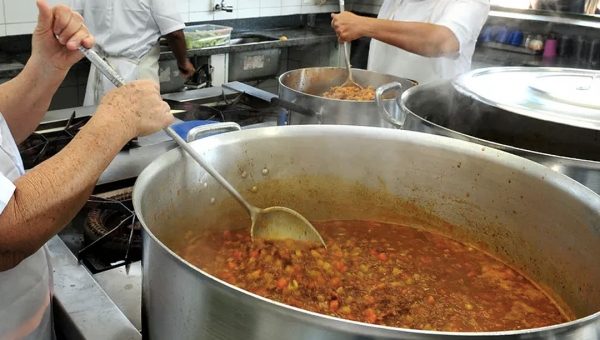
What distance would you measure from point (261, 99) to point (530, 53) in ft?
7.89

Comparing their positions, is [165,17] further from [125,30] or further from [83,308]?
[83,308]

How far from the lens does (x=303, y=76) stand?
228 centimetres

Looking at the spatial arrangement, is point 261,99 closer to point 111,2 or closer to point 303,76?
point 303,76

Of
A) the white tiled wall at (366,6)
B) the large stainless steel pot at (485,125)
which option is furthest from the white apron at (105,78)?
the white tiled wall at (366,6)

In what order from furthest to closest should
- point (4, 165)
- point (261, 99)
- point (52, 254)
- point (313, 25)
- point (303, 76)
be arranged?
point (313, 25) → point (261, 99) → point (303, 76) → point (52, 254) → point (4, 165)

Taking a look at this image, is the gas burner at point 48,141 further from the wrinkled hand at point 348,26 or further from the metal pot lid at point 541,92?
the metal pot lid at point 541,92

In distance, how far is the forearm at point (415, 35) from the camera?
222 cm

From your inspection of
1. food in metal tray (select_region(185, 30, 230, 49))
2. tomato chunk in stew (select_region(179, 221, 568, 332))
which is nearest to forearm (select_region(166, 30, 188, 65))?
food in metal tray (select_region(185, 30, 230, 49))

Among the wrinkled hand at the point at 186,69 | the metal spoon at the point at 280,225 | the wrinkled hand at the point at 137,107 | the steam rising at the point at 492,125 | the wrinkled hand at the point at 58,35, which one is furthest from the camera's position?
the wrinkled hand at the point at 186,69

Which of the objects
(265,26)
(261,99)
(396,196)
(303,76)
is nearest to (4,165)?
(396,196)

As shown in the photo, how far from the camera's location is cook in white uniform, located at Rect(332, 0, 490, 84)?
2.23 metres

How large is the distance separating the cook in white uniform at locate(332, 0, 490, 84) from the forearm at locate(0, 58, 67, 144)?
1312 mm

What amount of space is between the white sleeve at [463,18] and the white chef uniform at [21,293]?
5.68ft

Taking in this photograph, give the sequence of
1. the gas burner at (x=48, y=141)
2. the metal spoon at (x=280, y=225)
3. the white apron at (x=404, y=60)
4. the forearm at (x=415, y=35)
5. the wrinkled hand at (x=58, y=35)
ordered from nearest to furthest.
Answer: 1. the wrinkled hand at (x=58, y=35)
2. the metal spoon at (x=280, y=225)
3. the gas burner at (x=48, y=141)
4. the forearm at (x=415, y=35)
5. the white apron at (x=404, y=60)
